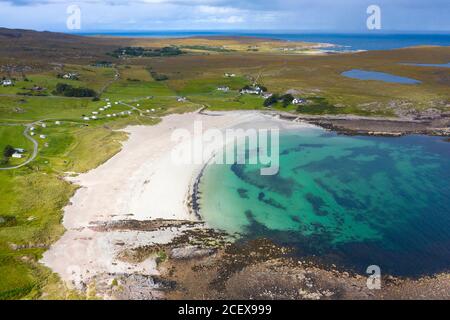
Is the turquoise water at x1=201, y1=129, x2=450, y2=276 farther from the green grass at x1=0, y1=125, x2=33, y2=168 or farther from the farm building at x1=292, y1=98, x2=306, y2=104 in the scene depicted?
the farm building at x1=292, y1=98, x2=306, y2=104

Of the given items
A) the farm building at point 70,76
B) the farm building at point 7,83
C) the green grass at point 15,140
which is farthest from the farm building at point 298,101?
the farm building at point 7,83

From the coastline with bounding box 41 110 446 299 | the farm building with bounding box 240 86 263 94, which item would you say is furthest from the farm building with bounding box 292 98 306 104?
the coastline with bounding box 41 110 446 299

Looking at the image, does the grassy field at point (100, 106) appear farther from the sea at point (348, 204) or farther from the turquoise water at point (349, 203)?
the turquoise water at point (349, 203)

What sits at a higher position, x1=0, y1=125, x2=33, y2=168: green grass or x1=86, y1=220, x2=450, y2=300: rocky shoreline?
x1=0, y1=125, x2=33, y2=168: green grass

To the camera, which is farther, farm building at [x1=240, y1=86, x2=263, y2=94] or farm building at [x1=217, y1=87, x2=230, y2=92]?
farm building at [x1=217, y1=87, x2=230, y2=92]
